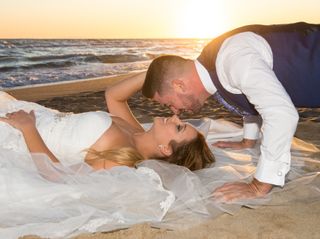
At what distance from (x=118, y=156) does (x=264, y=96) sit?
1367 millimetres

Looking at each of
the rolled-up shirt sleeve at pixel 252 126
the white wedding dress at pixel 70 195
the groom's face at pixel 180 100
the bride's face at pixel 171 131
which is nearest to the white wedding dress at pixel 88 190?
the white wedding dress at pixel 70 195

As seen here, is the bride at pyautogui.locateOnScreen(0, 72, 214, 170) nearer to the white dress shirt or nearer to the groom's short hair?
the groom's short hair

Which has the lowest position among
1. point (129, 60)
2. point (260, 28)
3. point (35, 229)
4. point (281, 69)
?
point (129, 60)

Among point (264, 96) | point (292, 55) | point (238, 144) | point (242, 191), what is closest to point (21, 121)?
point (242, 191)

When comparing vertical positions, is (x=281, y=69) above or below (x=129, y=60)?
above

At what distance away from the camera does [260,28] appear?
367cm

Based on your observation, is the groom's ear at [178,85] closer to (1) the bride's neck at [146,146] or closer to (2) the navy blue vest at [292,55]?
(2) the navy blue vest at [292,55]

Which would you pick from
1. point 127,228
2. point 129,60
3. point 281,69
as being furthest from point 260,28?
point 129,60

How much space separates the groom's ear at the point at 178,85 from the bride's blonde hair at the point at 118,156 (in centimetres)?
66

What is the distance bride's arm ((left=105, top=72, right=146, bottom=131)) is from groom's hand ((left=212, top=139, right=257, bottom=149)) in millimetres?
1024

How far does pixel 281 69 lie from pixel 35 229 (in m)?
2.26

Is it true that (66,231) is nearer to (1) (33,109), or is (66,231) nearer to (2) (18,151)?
(2) (18,151)

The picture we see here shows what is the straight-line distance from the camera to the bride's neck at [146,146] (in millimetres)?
4031

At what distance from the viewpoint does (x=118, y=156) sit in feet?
12.2
